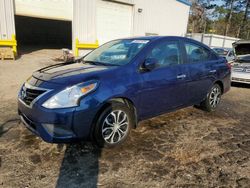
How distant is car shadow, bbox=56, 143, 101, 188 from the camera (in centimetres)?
259

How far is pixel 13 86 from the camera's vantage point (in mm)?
6699

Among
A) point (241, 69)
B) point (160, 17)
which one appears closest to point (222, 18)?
point (160, 17)

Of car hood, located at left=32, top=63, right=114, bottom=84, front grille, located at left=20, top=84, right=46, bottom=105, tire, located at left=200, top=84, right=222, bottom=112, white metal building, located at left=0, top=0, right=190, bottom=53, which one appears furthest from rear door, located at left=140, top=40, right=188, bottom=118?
white metal building, located at left=0, top=0, right=190, bottom=53

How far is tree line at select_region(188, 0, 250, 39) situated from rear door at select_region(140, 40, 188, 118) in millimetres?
42989

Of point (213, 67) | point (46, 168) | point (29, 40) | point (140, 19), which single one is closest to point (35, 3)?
point (140, 19)

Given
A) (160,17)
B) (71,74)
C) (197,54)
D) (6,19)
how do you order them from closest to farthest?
1. (71,74)
2. (197,54)
3. (6,19)
4. (160,17)

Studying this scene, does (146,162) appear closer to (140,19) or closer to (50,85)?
(50,85)

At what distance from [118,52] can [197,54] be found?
65.3 inches

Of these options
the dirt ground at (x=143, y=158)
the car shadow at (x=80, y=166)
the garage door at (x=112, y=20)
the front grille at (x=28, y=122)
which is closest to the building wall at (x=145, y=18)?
the garage door at (x=112, y=20)

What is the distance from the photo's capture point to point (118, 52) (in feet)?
13.1

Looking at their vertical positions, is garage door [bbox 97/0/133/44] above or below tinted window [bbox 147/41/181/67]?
above

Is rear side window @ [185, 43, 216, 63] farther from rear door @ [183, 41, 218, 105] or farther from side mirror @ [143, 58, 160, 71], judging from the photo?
side mirror @ [143, 58, 160, 71]

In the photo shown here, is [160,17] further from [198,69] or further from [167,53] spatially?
[167,53]

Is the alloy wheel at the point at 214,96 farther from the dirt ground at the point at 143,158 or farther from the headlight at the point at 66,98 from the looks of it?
the headlight at the point at 66,98
